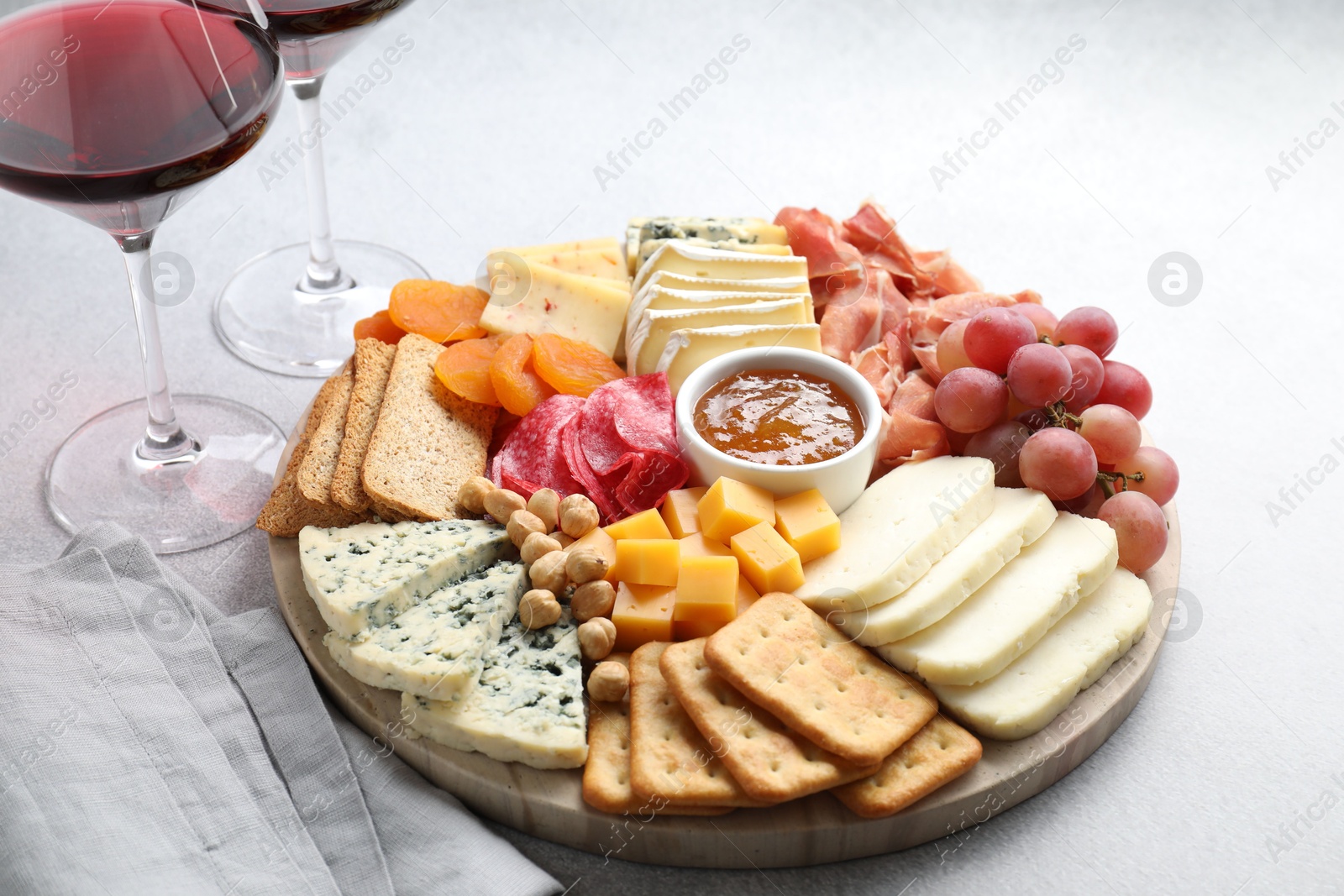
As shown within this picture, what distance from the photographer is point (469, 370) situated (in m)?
2.93

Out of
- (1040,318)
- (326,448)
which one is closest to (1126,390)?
(1040,318)

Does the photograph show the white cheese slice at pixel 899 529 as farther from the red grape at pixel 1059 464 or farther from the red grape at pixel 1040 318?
the red grape at pixel 1040 318

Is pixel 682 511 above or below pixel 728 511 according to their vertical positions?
below

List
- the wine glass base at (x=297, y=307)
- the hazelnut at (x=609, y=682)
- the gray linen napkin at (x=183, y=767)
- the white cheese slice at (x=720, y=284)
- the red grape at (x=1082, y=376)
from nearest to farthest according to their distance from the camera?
1. the gray linen napkin at (x=183, y=767)
2. the hazelnut at (x=609, y=682)
3. the red grape at (x=1082, y=376)
4. the white cheese slice at (x=720, y=284)
5. the wine glass base at (x=297, y=307)

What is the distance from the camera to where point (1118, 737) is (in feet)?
8.11

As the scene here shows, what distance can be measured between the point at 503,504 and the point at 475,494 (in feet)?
0.29

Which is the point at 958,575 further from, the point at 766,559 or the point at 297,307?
the point at 297,307

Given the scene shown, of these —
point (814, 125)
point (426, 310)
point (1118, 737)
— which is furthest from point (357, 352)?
point (814, 125)

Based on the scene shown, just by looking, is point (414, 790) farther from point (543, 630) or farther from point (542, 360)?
point (542, 360)

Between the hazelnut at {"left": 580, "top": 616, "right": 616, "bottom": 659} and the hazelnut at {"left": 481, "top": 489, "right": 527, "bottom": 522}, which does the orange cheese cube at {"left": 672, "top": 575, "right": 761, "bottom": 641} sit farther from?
the hazelnut at {"left": 481, "top": 489, "right": 527, "bottom": 522}

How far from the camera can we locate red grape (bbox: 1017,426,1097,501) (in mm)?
2535

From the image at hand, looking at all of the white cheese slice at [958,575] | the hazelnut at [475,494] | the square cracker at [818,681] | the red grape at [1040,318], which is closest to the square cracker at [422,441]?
the hazelnut at [475,494]

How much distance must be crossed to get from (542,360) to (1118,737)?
4.92 ft

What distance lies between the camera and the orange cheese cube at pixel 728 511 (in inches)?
97.0
